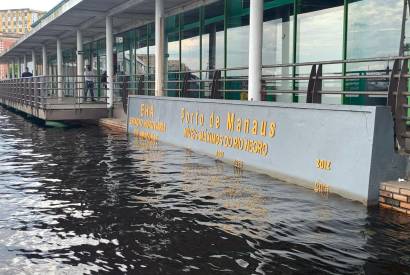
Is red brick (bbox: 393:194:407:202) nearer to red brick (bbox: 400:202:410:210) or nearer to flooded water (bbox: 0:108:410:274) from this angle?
red brick (bbox: 400:202:410:210)

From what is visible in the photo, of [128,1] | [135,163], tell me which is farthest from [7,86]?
[135,163]

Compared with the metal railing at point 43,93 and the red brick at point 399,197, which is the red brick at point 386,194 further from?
the metal railing at point 43,93

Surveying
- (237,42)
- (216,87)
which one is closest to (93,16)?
(237,42)

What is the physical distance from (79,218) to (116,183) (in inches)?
89.0

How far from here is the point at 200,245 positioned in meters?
5.41

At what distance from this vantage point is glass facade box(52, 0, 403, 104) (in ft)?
37.2

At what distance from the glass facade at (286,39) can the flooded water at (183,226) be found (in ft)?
11.8

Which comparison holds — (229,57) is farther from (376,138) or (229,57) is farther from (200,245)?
(200,245)

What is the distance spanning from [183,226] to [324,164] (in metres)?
2.84

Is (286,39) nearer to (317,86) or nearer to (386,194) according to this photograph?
(317,86)

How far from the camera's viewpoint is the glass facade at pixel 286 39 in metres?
11.4

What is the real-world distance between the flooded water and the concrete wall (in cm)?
34

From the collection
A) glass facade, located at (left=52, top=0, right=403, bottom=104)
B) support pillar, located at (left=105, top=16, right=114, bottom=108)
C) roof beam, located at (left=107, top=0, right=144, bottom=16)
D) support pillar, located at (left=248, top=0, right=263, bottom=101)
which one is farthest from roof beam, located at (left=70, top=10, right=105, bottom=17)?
support pillar, located at (left=248, top=0, right=263, bottom=101)

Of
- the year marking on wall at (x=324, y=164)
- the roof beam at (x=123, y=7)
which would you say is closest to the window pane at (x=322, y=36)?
the year marking on wall at (x=324, y=164)
